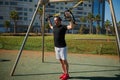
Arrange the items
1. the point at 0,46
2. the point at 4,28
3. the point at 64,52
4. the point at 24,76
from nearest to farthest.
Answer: the point at 64,52 → the point at 24,76 → the point at 0,46 → the point at 4,28

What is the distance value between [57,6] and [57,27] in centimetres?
10787

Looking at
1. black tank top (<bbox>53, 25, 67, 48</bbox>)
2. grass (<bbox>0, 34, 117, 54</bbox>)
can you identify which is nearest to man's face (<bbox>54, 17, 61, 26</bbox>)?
black tank top (<bbox>53, 25, 67, 48</bbox>)

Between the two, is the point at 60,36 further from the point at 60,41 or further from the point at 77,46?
the point at 77,46

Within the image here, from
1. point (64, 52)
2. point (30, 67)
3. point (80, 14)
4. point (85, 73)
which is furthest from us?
point (80, 14)

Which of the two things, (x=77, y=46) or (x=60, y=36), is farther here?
(x=77, y=46)

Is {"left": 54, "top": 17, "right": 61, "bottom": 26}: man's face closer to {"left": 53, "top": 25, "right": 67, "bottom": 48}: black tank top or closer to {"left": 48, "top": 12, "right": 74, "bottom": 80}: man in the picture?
{"left": 48, "top": 12, "right": 74, "bottom": 80}: man

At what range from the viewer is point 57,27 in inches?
311

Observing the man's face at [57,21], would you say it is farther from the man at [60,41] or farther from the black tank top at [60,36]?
the black tank top at [60,36]

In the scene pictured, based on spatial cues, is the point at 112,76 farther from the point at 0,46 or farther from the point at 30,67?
the point at 0,46

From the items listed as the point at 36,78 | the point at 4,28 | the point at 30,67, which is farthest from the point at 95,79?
the point at 4,28

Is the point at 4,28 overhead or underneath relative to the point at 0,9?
underneath

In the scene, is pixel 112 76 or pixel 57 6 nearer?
pixel 112 76

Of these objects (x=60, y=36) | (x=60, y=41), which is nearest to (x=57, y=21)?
(x=60, y=36)

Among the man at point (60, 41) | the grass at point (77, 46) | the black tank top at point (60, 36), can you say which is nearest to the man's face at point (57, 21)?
the man at point (60, 41)
